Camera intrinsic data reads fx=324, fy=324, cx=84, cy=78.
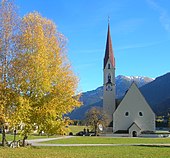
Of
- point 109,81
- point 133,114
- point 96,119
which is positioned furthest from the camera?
point 109,81

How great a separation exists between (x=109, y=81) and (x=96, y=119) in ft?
52.0

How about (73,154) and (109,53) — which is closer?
(73,154)

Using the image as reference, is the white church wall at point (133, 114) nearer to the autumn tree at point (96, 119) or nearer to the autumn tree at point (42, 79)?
the autumn tree at point (96, 119)

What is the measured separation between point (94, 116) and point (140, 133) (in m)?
11.4

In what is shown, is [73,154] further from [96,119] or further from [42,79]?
[96,119]

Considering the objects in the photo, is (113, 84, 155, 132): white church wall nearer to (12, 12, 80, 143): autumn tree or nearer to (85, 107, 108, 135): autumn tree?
(85, 107, 108, 135): autumn tree

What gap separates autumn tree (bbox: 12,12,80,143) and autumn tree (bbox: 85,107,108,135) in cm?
5030

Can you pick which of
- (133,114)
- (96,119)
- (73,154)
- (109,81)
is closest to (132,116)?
(133,114)

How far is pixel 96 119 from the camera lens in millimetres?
75938

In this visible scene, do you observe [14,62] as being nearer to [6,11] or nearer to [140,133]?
[6,11]

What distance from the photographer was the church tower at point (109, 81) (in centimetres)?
8669

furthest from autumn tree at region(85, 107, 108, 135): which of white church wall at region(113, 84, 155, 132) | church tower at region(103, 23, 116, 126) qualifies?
church tower at region(103, 23, 116, 126)

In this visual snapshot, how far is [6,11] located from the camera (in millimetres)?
25891

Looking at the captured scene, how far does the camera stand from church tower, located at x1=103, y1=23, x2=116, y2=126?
284 ft
